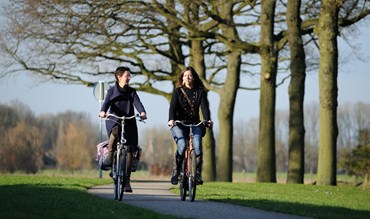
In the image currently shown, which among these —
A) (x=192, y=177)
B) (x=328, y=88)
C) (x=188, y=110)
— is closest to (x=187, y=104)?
(x=188, y=110)

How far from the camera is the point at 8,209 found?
12.3 metres

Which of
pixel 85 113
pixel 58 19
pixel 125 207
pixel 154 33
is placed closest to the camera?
pixel 125 207

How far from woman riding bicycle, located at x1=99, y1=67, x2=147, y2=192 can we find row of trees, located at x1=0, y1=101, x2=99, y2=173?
115ft

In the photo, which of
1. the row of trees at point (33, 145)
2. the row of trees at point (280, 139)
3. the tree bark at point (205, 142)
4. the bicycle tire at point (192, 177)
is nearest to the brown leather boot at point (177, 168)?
the bicycle tire at point (192, 177)

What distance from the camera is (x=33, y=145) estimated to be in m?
59.8

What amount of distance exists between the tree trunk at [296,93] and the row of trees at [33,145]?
23398 mm

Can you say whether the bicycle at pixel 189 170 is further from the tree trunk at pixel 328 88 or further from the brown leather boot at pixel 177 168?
the tree trunk at pixel 328 88

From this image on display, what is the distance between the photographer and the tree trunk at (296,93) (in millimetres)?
29594

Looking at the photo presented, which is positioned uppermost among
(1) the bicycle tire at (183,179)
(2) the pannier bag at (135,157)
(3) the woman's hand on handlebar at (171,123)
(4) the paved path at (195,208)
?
(3) the woman's hand on handlebar at (171,123)

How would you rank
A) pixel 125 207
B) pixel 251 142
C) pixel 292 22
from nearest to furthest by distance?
pixel 125 207 < pixel 292 22 < pixel 251 142

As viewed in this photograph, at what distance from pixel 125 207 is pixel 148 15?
66.7ft

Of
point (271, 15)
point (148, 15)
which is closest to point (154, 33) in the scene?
point (148, 15)

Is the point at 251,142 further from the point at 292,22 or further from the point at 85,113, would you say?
the point at 292,22

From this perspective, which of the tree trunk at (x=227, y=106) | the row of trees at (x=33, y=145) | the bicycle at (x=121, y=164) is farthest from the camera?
the row of trees at (x=33, y=145)
